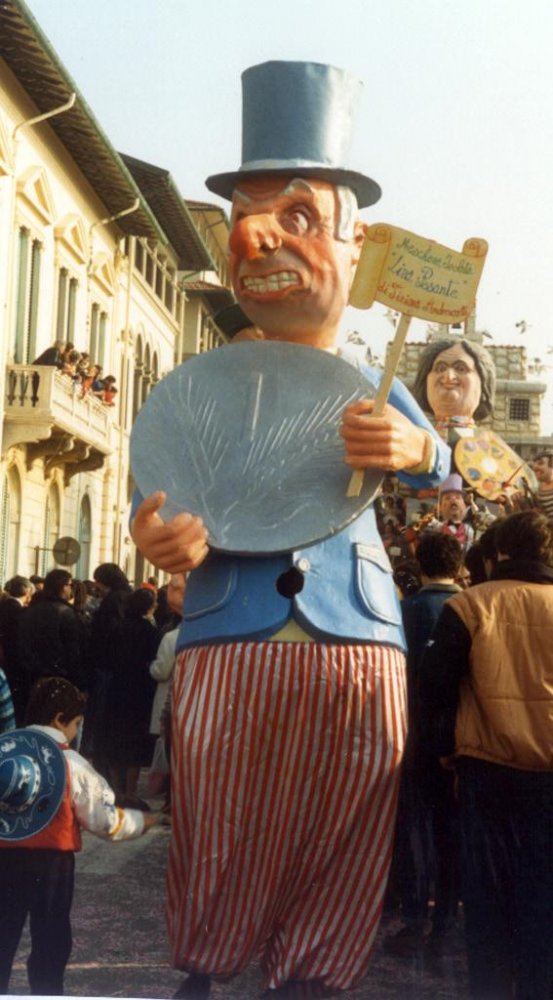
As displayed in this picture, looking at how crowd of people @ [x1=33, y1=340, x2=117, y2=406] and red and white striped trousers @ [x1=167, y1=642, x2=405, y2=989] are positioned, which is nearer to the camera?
red and white striped trousers @ [x1=167, y1=642, x2=405, y2=989]

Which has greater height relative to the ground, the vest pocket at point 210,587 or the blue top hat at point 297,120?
the blue top hat at point 297,120

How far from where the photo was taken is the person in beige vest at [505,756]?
13.3 feet

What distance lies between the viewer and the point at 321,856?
3.70 m

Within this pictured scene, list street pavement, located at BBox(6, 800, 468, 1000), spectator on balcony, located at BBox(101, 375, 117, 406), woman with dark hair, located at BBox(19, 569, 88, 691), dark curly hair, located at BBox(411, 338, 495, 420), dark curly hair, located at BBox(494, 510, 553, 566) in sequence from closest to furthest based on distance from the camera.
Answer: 1. dark curly hair, located at BBox(494, 510, 553, 566)
2. street pavement, located at BBox(6, 800, 468, 1000)
3. dark curly hair, located at BBox(411, 338, 495, 420)
4. woman with dark hair, located at BBox(19, 569, 88, 691)
5. spectator on balcony, located at BBox(101, 375, 117, 406)

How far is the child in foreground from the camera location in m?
3.92

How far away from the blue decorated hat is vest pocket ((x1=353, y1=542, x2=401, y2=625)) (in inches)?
34.1

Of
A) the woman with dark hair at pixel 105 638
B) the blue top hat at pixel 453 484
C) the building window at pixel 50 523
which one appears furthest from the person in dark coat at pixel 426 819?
the building window at pixel 50 523

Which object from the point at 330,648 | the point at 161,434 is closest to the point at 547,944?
the point at 330,648

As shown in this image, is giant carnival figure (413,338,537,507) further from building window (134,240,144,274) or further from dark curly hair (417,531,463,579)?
building window (134,240,144,274)

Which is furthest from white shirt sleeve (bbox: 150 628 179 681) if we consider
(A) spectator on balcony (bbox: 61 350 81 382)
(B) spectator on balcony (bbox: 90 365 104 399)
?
(B) spectator on balcony (bbox: 90 365 104 399)

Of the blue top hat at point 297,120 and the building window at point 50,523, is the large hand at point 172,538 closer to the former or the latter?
the blue top hat at point 297,120

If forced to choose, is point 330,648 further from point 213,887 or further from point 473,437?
point 473,437

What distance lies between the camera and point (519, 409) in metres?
10.5

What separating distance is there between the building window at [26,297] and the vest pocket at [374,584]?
17.1 meters
